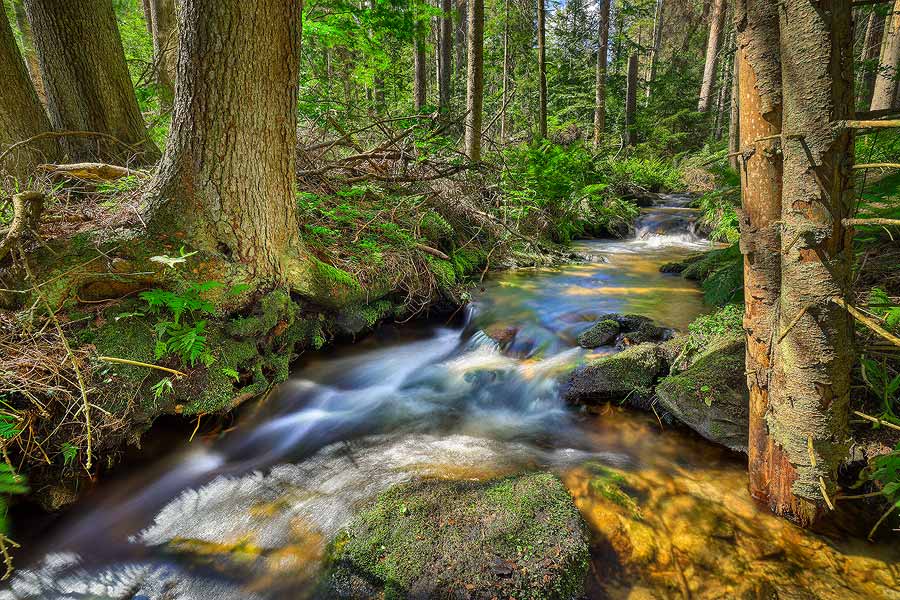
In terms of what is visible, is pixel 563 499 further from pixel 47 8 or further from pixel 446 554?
pixel 47 8

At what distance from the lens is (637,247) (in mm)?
10195

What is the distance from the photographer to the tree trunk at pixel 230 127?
3146 millimetres

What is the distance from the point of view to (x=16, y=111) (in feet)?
14.2

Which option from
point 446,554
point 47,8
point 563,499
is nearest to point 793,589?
point 563,499

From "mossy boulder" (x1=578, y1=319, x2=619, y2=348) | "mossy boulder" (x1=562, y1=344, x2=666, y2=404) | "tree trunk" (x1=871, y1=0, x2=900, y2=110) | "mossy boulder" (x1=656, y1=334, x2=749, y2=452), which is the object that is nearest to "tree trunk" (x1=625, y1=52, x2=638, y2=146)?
"tree trunk" (x1=871, y1=0, x2=900, y2=110)

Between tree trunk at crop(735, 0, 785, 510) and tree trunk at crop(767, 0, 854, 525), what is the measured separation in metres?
0.10

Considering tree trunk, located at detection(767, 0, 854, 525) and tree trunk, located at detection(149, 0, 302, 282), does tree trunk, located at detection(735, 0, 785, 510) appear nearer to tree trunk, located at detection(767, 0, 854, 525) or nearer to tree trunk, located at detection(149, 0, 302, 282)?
tree trunk, located at detection(767, 0, 854, 525)

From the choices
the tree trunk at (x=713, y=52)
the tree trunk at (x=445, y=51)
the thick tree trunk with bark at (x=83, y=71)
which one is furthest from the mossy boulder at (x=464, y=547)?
the tree trunk at (x=713, y=52)

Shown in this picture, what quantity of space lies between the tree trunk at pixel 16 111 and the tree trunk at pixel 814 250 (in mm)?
6376

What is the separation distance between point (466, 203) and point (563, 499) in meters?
5.86

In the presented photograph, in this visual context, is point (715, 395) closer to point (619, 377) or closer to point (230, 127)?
point (619, 377)

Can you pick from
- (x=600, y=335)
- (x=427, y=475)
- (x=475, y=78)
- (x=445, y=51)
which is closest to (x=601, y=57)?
(x=445, y=51)

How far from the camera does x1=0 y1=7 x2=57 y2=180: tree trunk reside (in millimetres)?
4238

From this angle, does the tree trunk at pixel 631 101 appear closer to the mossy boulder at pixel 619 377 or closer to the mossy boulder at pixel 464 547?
the mossy boulder at pixel 619 377
